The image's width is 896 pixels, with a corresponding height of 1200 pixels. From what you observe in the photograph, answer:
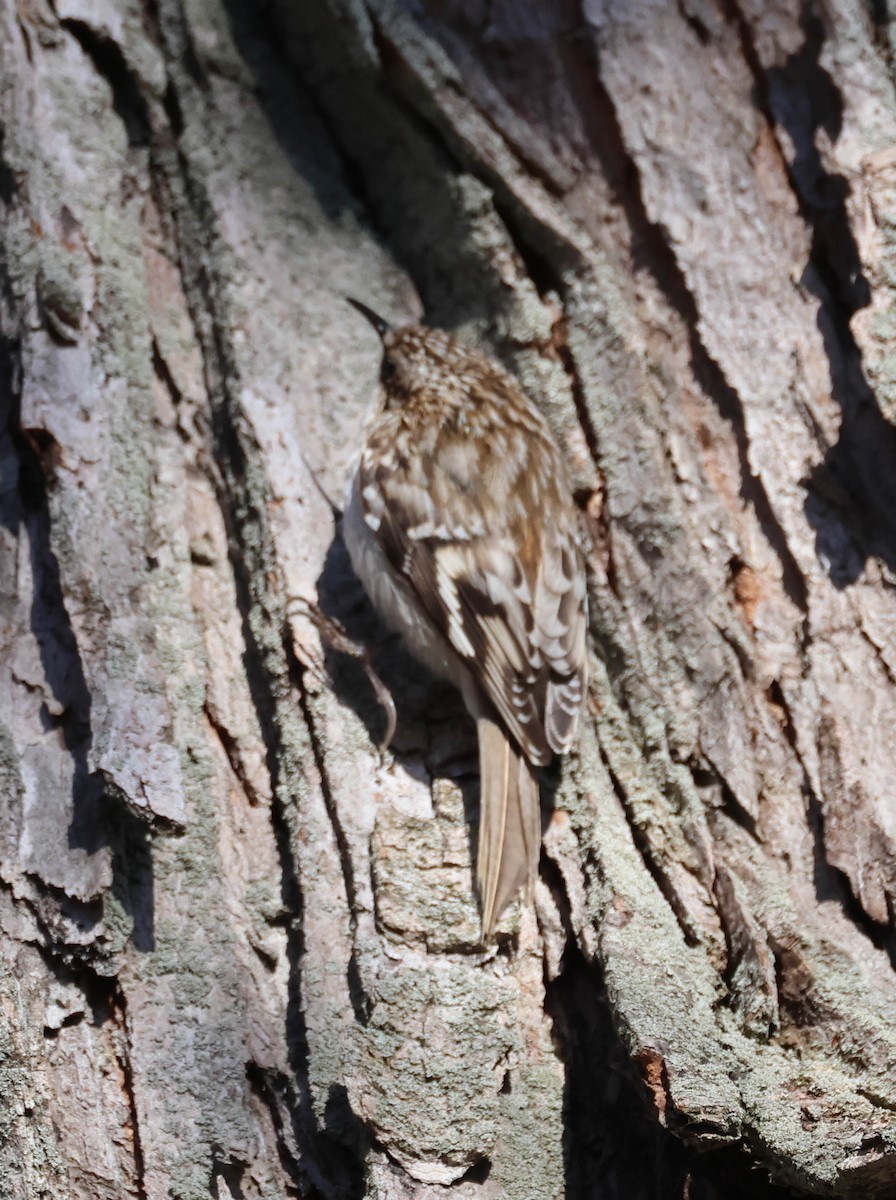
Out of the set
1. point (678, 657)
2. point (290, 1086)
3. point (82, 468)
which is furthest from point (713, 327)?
point (290, 1086)

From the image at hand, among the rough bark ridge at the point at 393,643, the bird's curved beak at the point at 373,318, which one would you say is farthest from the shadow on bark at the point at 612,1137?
the bird's curved beak at the point at 373,318

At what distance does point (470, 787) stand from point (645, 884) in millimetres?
307

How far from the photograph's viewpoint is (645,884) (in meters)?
1.57

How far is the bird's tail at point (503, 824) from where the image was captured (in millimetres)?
1518

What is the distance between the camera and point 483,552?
204 cm

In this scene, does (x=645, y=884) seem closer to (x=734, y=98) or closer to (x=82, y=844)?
(x=82, y=844)

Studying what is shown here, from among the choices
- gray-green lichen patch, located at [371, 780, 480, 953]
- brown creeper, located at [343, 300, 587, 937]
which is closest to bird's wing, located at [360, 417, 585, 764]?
brown creeper, located at [343, 300, 587, 937]

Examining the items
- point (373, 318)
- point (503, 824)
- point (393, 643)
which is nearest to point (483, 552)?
point (393, 643)

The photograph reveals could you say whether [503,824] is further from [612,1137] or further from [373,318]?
[373,318]

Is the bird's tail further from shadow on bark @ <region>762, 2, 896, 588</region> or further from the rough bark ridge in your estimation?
shadow on bark @ <region>762, 2, 896, 588</region>

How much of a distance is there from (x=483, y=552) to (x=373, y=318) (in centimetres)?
48

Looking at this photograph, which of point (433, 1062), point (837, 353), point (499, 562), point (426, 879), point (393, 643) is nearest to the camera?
point (433, 1062)

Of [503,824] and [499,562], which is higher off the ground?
[499,562]

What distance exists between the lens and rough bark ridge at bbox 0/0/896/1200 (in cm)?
142
